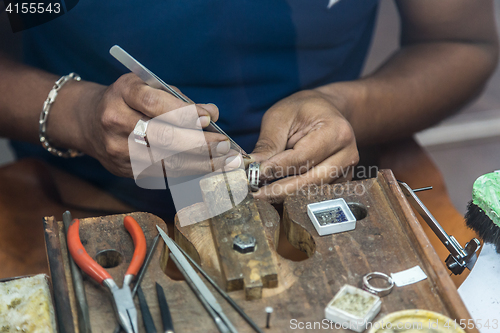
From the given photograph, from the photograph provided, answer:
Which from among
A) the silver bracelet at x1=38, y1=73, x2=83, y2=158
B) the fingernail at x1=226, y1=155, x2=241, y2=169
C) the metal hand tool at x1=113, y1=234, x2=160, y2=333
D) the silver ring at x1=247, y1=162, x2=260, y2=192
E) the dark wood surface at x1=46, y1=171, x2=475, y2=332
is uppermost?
the silver bracelet at x1=38, y1=73, x2=83, y2=158

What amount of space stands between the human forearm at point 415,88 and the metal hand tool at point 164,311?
864 mm

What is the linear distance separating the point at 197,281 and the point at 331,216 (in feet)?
0.94

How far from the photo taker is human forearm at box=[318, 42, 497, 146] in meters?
1.44

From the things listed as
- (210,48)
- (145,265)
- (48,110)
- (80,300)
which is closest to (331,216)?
(145,265)

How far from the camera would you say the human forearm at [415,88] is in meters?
1.44

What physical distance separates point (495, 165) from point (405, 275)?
2082 millimetres

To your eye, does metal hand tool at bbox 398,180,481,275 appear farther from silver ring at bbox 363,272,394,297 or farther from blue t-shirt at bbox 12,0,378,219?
blue t-shirt at bbox 12,0,378,219

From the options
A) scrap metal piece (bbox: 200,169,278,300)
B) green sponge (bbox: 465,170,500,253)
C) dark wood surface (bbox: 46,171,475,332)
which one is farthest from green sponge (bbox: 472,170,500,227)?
scrap metal piece (bbox: 200,169,278,300)

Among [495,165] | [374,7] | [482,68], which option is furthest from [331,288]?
[495,165]

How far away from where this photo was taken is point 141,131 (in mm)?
998

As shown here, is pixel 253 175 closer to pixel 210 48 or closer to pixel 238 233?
pixel 238 233

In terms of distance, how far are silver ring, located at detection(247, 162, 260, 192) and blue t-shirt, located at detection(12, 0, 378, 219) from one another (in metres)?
0.42

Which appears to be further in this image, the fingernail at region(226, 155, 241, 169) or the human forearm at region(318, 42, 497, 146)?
the human forearm at region(318, 42, 497, 146)

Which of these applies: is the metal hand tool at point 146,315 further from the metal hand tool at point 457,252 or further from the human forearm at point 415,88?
the human forearm at point 415,88
